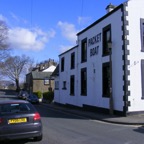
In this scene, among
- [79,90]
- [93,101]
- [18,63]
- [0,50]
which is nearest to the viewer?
[93,101]

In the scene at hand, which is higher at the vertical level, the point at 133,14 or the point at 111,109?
the point at 133,14

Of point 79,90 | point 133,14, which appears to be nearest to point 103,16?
point 133,14

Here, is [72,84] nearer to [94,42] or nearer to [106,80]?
[94,42]

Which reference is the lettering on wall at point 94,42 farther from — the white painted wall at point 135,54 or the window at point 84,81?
the white painted wall at point 135,54

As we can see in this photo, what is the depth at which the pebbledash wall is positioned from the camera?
19.9m

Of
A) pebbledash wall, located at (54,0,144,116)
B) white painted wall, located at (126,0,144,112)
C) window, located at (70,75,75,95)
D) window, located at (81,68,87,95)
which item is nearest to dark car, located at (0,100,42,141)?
pebbledash wall, located at (54,0,144,116)

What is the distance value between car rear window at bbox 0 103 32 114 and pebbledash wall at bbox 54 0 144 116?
10.1 metres

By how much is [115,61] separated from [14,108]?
475 inches

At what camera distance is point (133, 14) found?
67.6ft

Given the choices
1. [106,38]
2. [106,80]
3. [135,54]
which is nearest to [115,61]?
[135,54]

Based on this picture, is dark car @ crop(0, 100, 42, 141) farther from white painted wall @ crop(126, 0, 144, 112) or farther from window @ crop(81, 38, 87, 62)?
window @ crop(81, 38, 87, 62)

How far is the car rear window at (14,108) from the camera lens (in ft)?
33.6

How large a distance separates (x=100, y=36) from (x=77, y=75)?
6707mm

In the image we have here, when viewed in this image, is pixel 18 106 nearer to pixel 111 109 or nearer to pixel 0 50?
pixel 111 109
